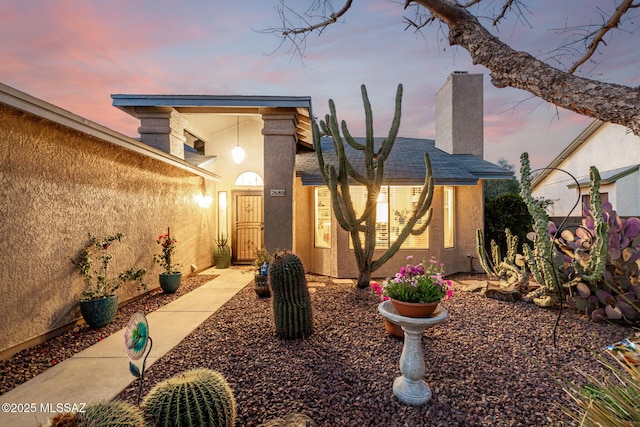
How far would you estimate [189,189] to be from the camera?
8547mm

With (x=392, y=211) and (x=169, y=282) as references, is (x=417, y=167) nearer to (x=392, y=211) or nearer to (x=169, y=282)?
(x=392, y=211)

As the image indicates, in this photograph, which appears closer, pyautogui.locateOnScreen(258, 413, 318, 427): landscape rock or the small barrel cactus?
the small barrel cactus

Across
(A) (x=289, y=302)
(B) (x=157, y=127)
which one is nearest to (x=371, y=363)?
(A) (x=289, y=302)

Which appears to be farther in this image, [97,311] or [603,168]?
[603,168]

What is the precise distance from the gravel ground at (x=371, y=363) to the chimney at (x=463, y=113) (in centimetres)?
648

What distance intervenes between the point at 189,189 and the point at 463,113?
9.47m

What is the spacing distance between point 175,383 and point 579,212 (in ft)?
58.2

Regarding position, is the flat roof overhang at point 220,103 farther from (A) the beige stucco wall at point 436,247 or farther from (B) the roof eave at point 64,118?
(A) the beige stucco wall at point 436,247

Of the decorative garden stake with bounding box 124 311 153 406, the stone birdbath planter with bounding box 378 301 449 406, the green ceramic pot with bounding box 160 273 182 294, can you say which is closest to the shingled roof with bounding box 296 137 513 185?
the green ceramic pot with bounding box 160 273 182 294

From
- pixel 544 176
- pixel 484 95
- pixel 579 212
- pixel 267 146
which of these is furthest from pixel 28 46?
pixel 544 176

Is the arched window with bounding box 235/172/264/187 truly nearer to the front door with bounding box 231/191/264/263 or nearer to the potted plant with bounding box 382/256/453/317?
the front door with bounding box 231/191/264/263

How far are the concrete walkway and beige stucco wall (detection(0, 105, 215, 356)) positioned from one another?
2.91 ft

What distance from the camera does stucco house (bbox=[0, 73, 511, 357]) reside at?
385 cm

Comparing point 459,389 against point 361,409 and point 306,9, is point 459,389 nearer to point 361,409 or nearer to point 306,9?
point 361,409
